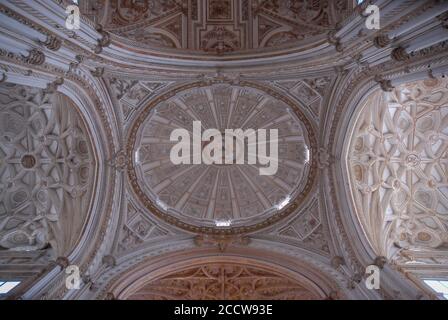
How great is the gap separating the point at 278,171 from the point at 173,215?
19.9 ft

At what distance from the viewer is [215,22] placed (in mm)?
14836

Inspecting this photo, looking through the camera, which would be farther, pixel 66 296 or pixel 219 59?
Answer: pixel 219 59

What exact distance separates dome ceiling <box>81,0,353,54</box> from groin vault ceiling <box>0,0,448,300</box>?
55 millimetres

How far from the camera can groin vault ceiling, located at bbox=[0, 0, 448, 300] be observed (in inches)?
511

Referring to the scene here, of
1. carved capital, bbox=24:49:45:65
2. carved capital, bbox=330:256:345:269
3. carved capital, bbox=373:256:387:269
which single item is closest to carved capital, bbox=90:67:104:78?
carved capital, bbox=24:49:45:65

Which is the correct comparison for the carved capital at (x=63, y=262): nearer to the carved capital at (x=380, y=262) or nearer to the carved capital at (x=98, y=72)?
the carved capital at (x=98, y=72)

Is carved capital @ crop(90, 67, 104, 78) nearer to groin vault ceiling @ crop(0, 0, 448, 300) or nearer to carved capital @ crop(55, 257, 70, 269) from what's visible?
groin vault ceiling @ crop(0, 0, 448, 300)

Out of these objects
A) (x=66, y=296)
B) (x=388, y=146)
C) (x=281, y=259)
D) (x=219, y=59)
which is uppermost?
(x=219, y=59)

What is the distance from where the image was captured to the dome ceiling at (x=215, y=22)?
13492mm

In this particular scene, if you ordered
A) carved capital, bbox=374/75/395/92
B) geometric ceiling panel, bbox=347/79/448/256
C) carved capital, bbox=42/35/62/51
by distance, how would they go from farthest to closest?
geometric ceiling panel, bbox=347/79/448/256, carved capital, bbox=374/75/395/92, carved capital, bbox=42/35/62/51

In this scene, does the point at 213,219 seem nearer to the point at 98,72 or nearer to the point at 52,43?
the point at 98,72

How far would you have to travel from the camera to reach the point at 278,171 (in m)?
19.3

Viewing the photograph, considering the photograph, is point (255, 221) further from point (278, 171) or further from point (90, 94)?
point (90, 94)
